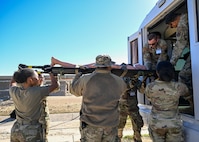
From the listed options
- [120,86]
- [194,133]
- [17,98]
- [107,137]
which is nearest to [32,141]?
[17,98]

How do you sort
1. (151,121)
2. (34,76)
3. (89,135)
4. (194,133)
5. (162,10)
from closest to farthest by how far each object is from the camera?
(194,133)
(89,135)
(151,121)
(34,76)
(162,10)

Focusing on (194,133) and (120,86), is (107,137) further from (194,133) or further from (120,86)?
(194,133)

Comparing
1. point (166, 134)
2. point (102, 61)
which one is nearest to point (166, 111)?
point (166, 134)

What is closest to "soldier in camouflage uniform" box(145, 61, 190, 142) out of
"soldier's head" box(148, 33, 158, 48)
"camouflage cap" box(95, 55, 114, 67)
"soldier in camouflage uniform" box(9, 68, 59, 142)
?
"camouflage cap" box(95, 55, 114, 67)

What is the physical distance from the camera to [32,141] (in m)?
2.75

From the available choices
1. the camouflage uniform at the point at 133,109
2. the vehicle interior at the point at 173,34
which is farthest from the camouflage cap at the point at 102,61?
the camouflage uniform at the point at 133,109

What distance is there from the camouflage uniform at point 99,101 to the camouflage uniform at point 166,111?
49 cm

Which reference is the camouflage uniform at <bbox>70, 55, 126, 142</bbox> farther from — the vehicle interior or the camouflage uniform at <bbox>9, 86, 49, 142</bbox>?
the vehicle interior

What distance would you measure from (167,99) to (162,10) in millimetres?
1420

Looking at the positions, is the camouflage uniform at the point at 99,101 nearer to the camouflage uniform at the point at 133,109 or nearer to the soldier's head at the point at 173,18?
the soldier's head at the point at 173,18

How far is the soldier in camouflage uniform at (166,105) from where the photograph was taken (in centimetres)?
251

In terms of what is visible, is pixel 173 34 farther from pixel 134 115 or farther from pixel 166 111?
pixel 166 111

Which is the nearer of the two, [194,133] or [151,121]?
[194,133]

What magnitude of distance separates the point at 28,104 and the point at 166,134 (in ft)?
5.87
